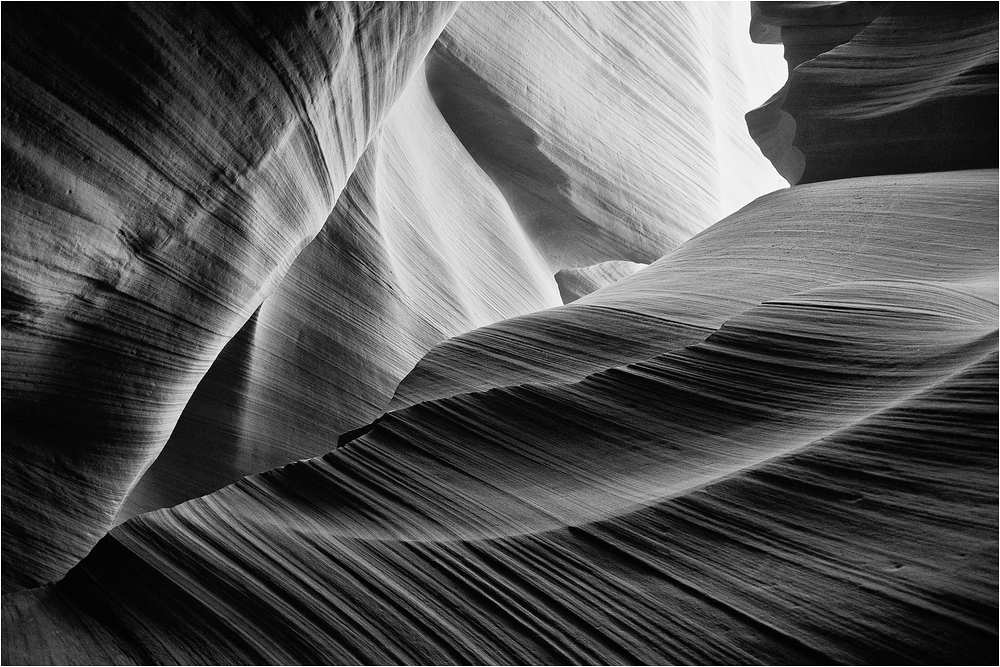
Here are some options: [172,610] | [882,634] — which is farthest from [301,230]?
[882,634]

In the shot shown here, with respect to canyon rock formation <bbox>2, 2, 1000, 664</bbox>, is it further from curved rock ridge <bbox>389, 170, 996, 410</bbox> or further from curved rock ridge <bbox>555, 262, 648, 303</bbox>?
curved rock ridge <bbox>555, 262, 648, 303</bbox>

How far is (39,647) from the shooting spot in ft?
6.16

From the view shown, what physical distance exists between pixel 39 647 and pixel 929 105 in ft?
12.2

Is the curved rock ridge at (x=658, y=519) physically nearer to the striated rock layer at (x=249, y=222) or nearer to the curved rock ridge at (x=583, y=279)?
the striated rock layer at (x=249, y=222)

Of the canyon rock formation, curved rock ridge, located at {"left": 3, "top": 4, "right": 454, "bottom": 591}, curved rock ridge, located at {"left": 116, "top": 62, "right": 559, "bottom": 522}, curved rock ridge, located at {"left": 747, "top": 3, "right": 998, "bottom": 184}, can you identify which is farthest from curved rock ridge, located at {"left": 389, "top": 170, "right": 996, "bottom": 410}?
curved rock ridge, located at {"left": 116, "top": 62, "right": 559, "bottom": 522}

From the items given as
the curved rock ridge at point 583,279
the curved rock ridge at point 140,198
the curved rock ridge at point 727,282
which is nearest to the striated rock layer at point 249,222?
the curved rock ridge at point 140,198

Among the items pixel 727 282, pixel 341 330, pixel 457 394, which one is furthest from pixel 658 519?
pixel 341 330

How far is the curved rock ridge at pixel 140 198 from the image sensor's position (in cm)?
199

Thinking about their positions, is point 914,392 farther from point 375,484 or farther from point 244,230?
point 244,230

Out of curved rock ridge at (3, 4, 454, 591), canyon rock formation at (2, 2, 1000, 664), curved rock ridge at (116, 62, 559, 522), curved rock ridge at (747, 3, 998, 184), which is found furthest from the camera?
curved rock ridge at (116, 62, 559, 522)

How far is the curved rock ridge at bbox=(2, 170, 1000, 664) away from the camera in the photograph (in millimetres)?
1521

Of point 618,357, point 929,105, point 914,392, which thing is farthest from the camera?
point 929,105

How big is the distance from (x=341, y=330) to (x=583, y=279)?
2.70 metres

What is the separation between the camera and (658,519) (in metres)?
1.84
